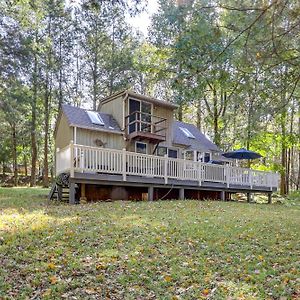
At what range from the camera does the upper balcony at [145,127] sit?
54.4ft

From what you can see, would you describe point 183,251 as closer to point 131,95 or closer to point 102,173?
point 102,173

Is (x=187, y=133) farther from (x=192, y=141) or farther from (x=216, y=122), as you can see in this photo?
(x=216, y=122)

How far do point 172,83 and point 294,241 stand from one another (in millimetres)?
3809

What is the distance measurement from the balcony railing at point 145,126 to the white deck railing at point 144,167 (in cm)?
346

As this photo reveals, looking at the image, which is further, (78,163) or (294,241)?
(78,163)

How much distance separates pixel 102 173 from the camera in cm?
1155

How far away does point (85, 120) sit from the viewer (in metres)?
16.1

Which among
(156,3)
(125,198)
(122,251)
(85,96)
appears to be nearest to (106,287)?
(122,251)

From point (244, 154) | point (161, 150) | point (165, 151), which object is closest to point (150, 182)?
point (161, 150)

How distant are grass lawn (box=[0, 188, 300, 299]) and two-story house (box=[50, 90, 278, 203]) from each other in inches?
137

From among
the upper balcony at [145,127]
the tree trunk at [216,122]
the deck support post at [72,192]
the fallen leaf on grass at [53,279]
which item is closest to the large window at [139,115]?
the upper balcony at [145,127]

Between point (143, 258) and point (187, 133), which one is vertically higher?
point (187, 133)

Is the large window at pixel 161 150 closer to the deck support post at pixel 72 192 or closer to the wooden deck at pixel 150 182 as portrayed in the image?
the wooden deck at pixel 150 182

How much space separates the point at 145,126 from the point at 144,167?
5.38m
